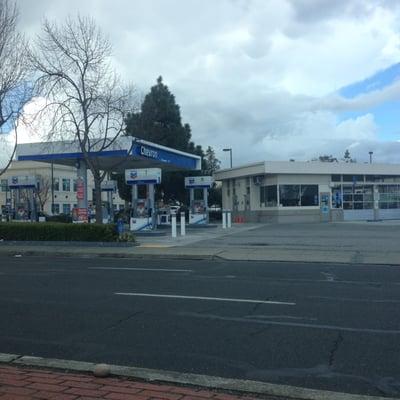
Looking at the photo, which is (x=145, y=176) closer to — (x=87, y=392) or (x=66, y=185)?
(x=87, y=392)

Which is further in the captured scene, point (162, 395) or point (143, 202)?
point (143, 202)

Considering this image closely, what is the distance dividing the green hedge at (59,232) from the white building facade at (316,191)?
23255 millimetres

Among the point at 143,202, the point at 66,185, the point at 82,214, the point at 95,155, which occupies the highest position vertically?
the point at 66,185

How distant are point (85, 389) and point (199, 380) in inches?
44.0

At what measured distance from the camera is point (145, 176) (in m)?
31.1

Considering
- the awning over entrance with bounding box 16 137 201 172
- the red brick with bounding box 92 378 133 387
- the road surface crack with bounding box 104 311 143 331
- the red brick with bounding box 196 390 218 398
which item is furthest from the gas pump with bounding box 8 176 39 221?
the red brick with bounding box 196 390 218 398

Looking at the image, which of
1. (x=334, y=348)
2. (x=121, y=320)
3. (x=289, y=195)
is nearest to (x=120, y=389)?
(x=334, y=348)

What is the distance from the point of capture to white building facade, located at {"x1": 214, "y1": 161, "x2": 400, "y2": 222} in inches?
1797

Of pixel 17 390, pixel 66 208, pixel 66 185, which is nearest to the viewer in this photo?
pixel 17 390

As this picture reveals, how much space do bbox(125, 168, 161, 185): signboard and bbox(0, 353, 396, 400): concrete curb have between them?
81.0 ft

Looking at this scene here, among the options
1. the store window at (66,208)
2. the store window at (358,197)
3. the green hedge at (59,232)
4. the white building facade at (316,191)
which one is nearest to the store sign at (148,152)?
the green hedge at (59,232)

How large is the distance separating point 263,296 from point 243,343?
357 centimetres

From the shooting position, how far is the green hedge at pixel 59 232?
24208 millimetres

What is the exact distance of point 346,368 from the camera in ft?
19.7
